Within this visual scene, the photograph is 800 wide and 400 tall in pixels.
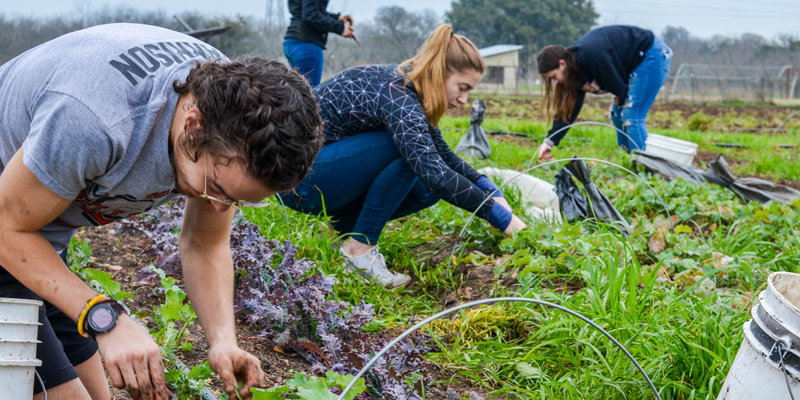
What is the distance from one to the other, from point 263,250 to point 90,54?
1198 millimetres

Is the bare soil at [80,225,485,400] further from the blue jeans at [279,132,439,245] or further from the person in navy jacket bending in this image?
the person in navy jacket bending

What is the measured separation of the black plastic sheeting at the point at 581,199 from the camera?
275 centimetres

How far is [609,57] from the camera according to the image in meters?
4.19

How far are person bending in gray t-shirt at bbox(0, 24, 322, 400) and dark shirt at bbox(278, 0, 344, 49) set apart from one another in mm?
3208

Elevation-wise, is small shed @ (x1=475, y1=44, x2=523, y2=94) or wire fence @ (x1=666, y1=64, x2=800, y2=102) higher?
small shed @ (x1=475, y1=44, x2=523, y2=94)

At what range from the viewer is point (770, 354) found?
3.68ft

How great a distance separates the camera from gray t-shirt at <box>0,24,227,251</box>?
3.26 ft

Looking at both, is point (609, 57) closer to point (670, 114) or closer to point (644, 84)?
point (644, 84)

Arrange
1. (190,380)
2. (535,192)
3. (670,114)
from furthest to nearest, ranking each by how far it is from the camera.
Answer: (670,114)
(535,192)
(190,380)

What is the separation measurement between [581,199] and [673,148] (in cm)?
204

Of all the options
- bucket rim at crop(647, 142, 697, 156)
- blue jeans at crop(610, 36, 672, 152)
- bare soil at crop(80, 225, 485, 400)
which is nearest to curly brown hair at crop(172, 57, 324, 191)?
bare soil at crop(80, 225, 485, 400)

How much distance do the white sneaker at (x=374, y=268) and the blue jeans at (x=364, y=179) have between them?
7 centimetres

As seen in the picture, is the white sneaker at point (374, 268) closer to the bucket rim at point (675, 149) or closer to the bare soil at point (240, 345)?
the bare soil at point (240, 345)

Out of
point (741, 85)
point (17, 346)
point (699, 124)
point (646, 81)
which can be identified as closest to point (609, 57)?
point (646, 81)
